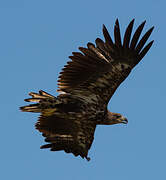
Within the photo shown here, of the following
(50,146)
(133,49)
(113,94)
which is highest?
(133,49)

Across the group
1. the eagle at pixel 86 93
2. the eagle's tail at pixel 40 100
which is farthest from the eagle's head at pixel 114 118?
the eagle's tail at pixel 40 100

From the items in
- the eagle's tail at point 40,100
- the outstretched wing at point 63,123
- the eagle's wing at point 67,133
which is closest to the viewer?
the eagle's tail at point 40,100

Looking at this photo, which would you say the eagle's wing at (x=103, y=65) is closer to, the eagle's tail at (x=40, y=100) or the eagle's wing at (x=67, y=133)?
the eagle's tail at (x=40, y=100)

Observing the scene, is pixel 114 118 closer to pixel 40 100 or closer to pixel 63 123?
pixel 63 123

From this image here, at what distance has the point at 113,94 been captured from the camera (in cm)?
1445

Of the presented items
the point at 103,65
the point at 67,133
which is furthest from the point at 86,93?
the point at 67,133

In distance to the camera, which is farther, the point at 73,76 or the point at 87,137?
the point at 87,137

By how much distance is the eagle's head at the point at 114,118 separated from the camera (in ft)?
48.5

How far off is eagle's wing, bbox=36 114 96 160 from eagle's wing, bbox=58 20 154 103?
1033 millimetres

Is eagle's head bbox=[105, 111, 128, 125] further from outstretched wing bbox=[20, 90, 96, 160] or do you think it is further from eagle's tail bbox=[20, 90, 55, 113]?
eagle's tail bbox=[20, 90, 55, 113]

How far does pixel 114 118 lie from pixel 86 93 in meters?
1.35

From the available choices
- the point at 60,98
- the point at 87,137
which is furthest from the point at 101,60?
the point at 87,137

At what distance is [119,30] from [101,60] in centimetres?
107

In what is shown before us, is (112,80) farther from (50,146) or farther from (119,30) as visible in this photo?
(50,146)
